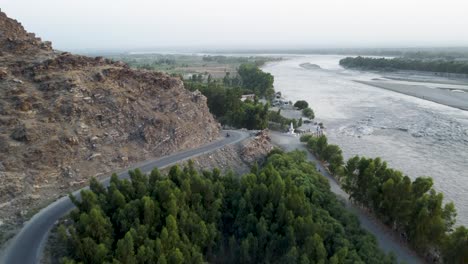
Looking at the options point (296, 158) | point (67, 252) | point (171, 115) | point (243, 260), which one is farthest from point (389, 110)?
point (67, 252)

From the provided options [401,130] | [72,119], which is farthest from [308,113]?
[72,119]

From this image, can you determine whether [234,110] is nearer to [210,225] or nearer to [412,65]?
[210,225]

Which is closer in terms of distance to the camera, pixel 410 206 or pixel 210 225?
pixel 210 225

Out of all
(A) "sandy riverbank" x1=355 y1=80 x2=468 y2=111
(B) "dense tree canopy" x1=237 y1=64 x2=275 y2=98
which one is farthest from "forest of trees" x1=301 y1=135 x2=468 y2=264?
(A) "sandy riverbank" x1=355 y1=80 x2=468 y2=111

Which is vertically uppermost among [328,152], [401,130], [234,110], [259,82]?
[234,110]

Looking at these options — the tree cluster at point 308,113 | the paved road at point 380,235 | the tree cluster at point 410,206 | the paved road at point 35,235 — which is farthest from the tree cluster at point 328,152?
the tree cluster at point 308,113

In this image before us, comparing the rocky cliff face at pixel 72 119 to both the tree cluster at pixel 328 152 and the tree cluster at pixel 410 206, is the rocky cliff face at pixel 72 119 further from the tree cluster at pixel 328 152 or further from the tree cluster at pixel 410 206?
the tree cluster at pixel 410 206
